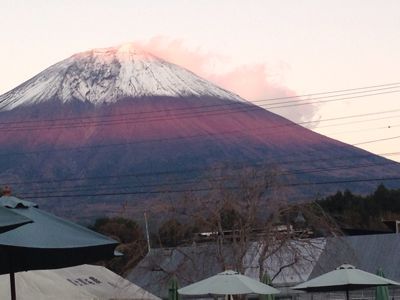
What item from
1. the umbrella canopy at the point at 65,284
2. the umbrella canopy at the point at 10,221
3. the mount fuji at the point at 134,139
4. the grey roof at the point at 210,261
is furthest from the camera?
the mount fuji at the point at 134,139

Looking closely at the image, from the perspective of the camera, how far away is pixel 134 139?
121438mm

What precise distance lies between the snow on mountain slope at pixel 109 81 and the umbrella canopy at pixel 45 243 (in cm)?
11670

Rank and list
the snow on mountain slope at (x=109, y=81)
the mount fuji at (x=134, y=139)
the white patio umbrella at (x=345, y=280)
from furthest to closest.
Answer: the snow on mountain slope at (x=109, y=81) → the mount fuji at (x=134, y=139) → the white patio umbrella at (x=345, y=280)

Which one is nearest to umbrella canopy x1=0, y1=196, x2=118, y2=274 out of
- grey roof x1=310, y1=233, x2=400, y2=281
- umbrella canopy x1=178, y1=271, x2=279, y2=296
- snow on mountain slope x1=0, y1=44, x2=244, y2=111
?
umbrella canopy x1=178, y1=271, x2=279, y2=296

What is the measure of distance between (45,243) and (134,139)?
11327cm

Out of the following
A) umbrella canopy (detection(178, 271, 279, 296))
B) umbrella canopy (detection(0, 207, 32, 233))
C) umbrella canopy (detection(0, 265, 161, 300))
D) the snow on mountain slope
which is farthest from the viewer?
the snow on mountain slope

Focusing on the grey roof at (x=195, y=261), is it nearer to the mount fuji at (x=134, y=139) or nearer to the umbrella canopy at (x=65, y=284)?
the umbrella canopy at (x=65, y=284)

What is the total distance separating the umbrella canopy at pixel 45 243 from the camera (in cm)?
834

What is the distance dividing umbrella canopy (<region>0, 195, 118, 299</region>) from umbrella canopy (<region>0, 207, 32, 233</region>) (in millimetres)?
1272

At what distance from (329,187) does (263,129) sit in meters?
27.7

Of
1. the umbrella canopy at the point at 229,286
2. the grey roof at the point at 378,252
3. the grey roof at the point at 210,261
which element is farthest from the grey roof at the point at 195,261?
the grey roof at the point at 378,252

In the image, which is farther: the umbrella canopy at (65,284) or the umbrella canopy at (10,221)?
the umbrella canopy at (65,284)

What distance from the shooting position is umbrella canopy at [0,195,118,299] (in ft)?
27.4

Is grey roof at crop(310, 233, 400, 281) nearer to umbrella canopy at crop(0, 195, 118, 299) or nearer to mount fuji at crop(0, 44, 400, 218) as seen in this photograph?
umbrella canopy at crop(0, 195, 118, 299)
